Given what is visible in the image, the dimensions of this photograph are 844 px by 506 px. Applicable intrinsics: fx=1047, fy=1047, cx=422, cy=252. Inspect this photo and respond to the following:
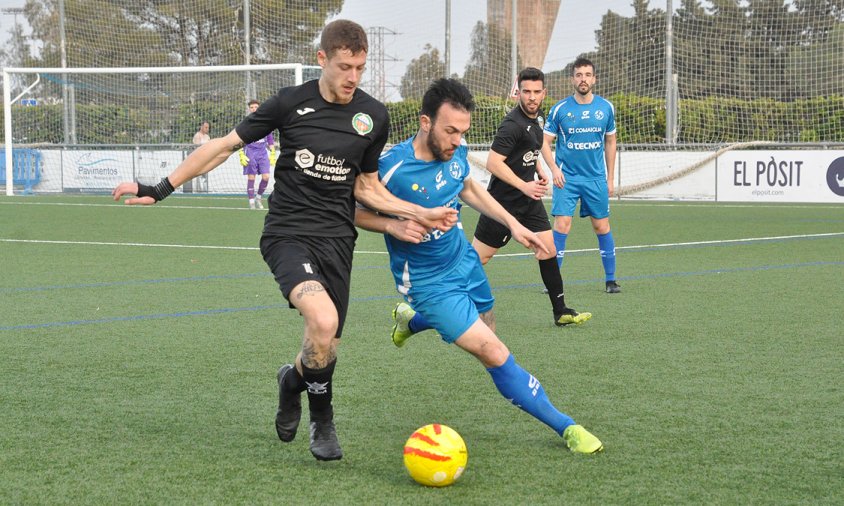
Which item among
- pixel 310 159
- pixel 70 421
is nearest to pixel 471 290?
pixel 310 159

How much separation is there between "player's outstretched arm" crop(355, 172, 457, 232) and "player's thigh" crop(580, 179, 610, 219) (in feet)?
17.2

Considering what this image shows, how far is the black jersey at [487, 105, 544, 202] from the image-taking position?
318 inches

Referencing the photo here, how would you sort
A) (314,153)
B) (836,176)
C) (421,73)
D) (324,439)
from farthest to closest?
1. (421,73)
2. (836,176)
3. (314,153)
4. (324,439)

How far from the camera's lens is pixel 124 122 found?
101 feet

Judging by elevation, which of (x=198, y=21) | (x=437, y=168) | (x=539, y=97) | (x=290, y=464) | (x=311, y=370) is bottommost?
(x=290, y=464)

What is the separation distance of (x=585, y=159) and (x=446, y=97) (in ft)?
17.6

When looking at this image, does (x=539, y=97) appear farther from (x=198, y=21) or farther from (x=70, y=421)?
(x=198, y=21)

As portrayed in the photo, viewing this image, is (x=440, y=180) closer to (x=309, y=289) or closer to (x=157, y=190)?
(x=309, y=289)

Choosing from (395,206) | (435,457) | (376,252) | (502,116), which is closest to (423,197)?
(395,206)

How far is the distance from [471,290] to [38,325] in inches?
163

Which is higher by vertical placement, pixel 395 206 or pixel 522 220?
pixel 395 206

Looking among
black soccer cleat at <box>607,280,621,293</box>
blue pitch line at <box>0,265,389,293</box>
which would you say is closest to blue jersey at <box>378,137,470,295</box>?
black soccer cleat at <box>607,280,621,293</box>

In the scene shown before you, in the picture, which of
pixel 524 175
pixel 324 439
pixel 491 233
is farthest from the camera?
pixel 524 175

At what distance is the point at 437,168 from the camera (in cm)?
495
